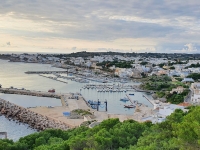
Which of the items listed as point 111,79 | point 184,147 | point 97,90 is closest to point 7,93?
point 97,90

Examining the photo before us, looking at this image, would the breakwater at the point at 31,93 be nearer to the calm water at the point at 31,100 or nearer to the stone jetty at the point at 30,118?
the calm water at the point at 31,100

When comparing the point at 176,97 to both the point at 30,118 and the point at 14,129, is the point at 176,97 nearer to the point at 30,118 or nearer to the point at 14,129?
the point at 30,118

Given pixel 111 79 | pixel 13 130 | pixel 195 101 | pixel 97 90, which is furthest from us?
pixel 111 79

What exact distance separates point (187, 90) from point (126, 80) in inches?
608

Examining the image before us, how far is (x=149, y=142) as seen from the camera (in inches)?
239

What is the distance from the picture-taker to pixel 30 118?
53.2 feet

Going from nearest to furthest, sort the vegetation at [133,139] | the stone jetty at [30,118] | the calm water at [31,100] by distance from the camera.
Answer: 1. the vegetation at [133,139]
2. the stone jetty at [30,118]
3. the calm water at [31,100]

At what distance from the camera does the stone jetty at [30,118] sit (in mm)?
14836

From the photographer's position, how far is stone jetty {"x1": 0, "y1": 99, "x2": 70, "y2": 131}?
14836 millimetres

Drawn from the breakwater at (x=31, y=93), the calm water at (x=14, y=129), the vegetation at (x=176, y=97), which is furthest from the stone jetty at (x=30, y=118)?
the vegetation at (x=176, y=97)

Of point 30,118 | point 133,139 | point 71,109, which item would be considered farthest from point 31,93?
point 133,139

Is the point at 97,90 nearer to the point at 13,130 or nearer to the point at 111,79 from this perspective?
the point at 111,79

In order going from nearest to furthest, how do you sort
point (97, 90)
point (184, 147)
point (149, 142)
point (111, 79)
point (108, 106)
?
point (184, 147) → point (149, 142) → point (108, 106) → point (97, 90) → point (111, 79)

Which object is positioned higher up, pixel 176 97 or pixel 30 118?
pixel 176 97
